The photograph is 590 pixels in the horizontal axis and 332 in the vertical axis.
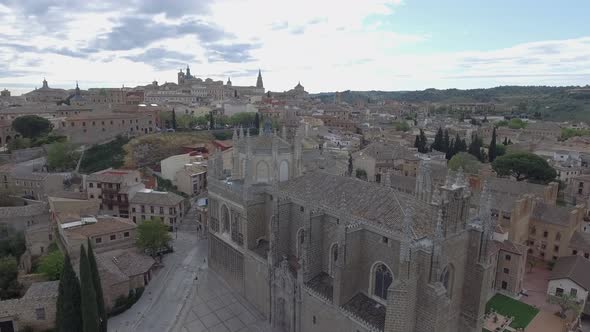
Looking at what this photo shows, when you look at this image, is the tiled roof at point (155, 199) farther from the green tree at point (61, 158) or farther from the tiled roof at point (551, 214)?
the tiled roof at point (551, 214)

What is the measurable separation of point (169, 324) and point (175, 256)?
11927 millimetres

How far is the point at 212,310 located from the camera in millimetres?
29266

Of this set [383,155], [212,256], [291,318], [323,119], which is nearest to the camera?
[291,318]

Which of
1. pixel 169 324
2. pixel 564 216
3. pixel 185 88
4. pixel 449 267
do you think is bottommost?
pixel 169 324

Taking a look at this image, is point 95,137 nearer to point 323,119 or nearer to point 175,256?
point 175,256

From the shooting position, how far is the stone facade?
18625 millimetres

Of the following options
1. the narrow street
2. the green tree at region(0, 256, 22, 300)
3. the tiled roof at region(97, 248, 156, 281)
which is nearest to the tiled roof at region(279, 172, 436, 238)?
the narrow street

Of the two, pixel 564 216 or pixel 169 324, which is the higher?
pixel 564 216

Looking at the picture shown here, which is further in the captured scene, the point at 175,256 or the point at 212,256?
the point at 175,256

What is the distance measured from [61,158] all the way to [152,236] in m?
30.5

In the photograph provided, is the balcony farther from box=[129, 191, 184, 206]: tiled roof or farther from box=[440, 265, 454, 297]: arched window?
box=[129, 191, 184, 206]: tiled roof

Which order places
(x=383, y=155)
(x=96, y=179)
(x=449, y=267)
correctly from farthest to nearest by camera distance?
(x=383, y=155) < (x=96, y=179) < (x=449, y=267)

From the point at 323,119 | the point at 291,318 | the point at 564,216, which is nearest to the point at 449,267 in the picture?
the point at 291,318

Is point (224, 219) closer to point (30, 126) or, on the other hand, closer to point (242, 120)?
point (30, 126)
